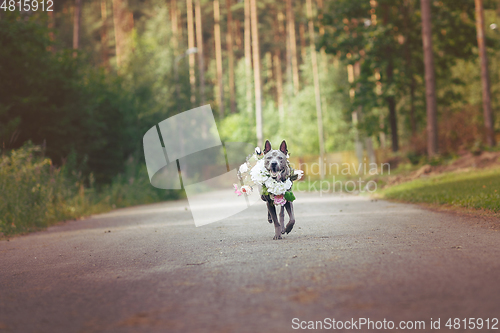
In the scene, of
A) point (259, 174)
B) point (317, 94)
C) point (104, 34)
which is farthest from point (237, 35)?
point (259, 174)

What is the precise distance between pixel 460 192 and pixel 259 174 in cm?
942

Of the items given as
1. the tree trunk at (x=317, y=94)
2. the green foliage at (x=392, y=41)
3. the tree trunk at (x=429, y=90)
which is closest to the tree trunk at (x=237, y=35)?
the tree trunk at (x=317, y=94)

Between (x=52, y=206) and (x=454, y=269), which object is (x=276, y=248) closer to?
(x=454, y=269)

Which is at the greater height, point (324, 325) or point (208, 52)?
point (208, 52)

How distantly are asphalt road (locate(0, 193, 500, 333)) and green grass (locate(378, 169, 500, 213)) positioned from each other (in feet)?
9.89

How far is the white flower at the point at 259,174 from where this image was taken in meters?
9.47

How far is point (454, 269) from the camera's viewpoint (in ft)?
20.2

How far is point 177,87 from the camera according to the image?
137 feet

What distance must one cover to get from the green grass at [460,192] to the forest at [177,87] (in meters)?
5.26

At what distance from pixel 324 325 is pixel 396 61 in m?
32.6

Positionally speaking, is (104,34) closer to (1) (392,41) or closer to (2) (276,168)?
(1) (392,41)

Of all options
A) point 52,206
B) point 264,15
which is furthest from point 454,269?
point 264,15

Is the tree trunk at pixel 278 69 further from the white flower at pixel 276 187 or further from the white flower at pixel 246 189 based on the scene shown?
Answer: the white flower at pixel 276 187

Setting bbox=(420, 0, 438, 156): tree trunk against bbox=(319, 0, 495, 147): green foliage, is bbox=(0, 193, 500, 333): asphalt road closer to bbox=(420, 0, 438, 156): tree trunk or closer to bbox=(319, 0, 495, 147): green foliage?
bbox=(420, 0, 438, 156): tree trunk
